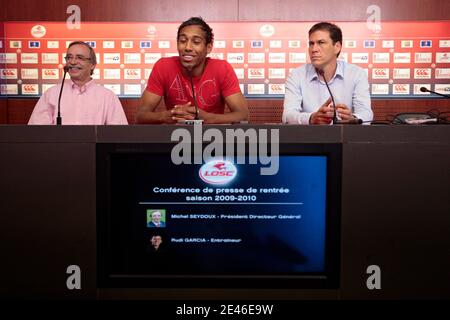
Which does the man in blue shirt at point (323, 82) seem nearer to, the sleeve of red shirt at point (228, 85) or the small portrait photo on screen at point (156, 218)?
the sleeve of red shirt at point (228, 85)

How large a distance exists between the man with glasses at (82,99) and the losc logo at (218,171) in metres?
1.45

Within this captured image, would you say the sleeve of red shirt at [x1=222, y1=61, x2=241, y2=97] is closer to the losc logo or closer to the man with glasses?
the man with glasses

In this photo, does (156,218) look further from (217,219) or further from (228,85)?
(228,85)

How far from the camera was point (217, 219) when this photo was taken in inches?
58.7

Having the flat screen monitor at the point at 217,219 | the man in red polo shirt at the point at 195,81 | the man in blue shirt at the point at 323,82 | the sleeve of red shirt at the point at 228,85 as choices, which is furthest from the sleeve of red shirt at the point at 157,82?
the flat screen monitor at the point at 217,219

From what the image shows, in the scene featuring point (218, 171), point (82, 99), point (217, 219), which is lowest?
point (217, 219)

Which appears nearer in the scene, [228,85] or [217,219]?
[217,219]

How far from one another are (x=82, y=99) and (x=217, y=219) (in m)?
1.67

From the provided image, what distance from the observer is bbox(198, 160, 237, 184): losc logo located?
1.48m

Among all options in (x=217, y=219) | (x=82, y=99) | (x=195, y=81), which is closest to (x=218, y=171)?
(x=217, y=219)

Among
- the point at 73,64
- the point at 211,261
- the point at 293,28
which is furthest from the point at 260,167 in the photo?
the point at 293,28

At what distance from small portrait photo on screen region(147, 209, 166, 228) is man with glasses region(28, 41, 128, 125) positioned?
142 cm

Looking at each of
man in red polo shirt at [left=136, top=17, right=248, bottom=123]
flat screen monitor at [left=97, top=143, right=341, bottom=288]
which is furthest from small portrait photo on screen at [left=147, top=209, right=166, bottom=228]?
man in red polo shirt at [left=136, top=17, right=248, bottom=123]
